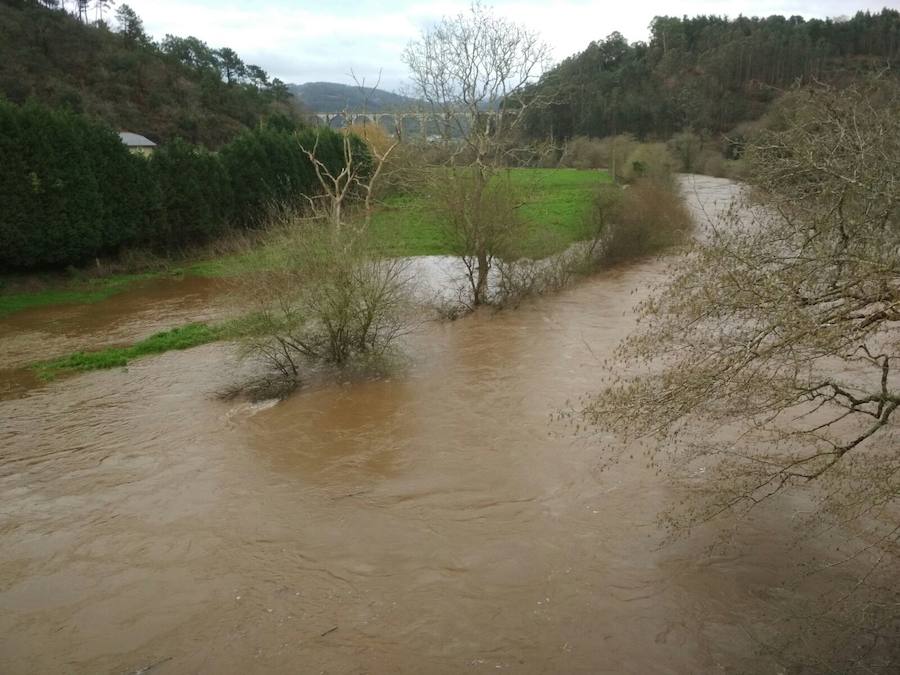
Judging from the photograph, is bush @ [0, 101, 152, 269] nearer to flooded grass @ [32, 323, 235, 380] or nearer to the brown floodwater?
flooded grass @ [32, 323, 235, 380]

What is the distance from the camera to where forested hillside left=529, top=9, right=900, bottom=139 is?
57.2 metres

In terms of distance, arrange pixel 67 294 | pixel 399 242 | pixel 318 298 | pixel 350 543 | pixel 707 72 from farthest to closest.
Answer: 1. pixel 707 72
2. pixel 67 294
3. pixel 399 242
4. pixel 318 298
5. pixel 350 543

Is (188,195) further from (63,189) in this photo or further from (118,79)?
(118,79)

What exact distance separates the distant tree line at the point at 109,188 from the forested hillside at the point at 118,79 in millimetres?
19052

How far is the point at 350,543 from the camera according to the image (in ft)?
29.6

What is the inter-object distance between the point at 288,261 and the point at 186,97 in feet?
153

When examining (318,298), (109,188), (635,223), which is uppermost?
(109,188)

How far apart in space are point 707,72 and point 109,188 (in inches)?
2203

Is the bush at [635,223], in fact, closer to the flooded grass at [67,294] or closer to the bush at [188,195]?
the bush at [188,195]

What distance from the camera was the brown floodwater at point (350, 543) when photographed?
23.4ft

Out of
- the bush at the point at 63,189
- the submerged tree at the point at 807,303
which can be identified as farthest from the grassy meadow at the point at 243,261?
the submerged tree at the point at 807,303

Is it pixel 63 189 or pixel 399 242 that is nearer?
pixel 399 242

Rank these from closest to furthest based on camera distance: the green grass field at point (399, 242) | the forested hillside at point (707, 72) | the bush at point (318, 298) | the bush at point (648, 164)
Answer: the bush at point (318, 298)
the green grass field at point (399, 242)
the bush at point (648, 164)
the forested hillside at point (707, 72)

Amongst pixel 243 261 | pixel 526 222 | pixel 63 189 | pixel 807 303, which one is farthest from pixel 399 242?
pixel 63 189
